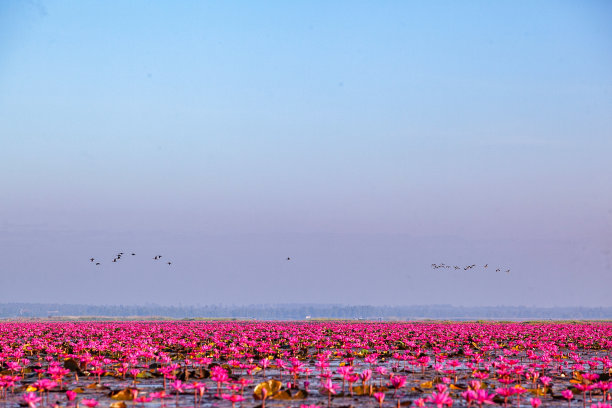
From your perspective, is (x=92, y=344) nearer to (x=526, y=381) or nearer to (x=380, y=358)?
(x=380, y=358)

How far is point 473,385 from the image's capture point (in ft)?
40.7

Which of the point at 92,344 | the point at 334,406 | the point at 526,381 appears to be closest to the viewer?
the point at 334,406

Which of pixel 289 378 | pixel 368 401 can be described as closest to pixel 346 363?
pixel 289 378

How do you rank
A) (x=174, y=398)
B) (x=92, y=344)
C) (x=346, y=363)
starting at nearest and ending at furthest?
(x=174, y=398)
(x=346, y=363)
(x=92, y=344)

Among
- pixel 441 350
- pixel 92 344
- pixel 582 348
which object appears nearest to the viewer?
pixel 92 344

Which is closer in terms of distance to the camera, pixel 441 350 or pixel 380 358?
pixel 380 358

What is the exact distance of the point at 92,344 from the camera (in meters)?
25.6

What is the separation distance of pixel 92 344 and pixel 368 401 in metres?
14.6

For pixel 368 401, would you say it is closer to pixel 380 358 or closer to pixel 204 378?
pixel 204 378

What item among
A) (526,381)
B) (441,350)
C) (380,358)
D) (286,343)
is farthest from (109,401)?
(286,343)

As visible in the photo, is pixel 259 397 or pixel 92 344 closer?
pixel 259 397

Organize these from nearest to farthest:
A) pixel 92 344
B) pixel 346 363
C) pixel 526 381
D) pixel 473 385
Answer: pixel 473 385
pixel 526 381
pixel 346 363
pixel 92 344

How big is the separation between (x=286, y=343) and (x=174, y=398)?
20.2 meters

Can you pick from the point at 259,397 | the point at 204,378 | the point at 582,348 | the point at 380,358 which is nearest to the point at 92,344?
the point at 204,378
